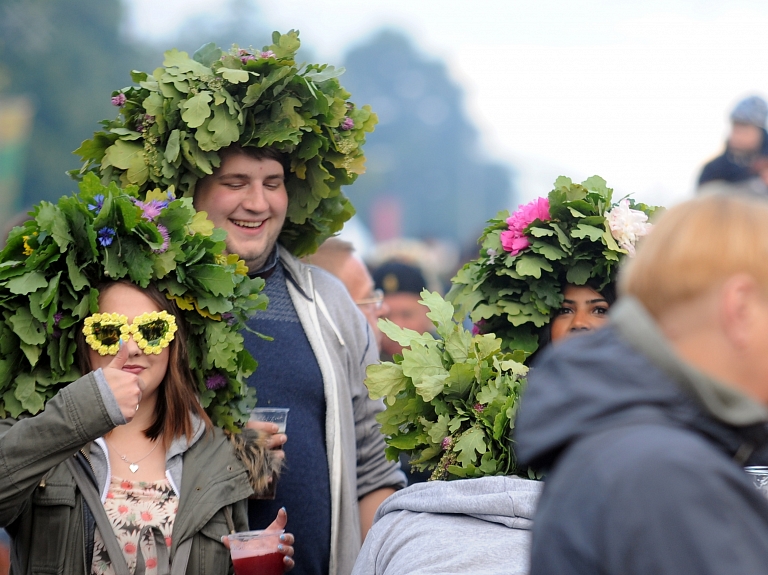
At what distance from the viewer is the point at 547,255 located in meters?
4.04

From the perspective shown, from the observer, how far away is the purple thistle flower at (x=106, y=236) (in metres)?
3.43

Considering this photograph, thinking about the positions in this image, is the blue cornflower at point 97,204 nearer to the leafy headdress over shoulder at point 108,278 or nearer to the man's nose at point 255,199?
the leafy headdress over shoulder at point 108,278

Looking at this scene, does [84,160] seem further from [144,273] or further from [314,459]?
[314,459]

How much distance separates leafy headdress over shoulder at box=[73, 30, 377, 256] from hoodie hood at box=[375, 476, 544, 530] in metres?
1.56

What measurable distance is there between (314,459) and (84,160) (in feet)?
4.94

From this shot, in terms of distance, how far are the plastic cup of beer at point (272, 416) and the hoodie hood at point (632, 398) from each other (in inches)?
89.3

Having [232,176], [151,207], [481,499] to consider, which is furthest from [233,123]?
[481,499]

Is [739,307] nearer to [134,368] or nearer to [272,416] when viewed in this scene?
[134,368]

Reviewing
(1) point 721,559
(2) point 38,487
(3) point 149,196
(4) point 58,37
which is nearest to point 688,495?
(1) point 721,559

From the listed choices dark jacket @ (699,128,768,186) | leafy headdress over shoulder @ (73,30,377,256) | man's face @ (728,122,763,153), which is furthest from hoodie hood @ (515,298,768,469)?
man's face @ (728,122,763,153)

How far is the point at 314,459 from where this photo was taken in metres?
4.04

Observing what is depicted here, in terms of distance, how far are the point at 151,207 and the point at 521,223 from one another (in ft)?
4.88

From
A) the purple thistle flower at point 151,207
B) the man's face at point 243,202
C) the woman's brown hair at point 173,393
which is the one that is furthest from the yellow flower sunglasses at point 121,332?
the man's face at point 243,202

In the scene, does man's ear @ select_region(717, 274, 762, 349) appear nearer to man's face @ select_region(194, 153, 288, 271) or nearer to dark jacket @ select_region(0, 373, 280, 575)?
dark jacket @ select_region(0, 373, 280, 575)
